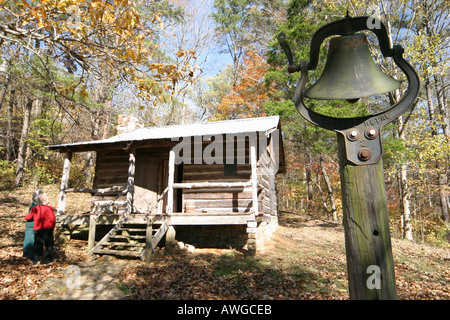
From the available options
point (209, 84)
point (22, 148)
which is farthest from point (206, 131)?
point (209, 84)

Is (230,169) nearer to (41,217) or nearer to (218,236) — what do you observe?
(218,236)

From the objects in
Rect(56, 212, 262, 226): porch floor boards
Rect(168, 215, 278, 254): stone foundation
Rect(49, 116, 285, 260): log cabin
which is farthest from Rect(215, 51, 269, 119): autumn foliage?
Rect(56, 212, 262, 226): porch floor boards

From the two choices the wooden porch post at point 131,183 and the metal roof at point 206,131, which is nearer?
the metal roof at point 206,131

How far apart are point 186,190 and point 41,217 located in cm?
511

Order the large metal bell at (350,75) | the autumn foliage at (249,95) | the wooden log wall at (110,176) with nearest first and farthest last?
the large metal bell at (350,75) < the wooden log wall at (110,176) < the autumn foliage at (249,95)

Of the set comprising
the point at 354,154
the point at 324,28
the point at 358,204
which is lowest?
the point at 358,204

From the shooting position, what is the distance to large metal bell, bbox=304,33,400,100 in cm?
226

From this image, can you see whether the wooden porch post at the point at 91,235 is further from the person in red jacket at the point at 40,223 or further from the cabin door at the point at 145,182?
the cabin door at the point at 145,182

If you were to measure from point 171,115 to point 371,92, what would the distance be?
1001 inches

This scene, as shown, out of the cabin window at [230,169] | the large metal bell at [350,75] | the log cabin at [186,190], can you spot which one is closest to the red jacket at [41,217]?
the log cabin at [186,190]

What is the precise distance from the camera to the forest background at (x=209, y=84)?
16.7ft

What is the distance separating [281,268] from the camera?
7.64 metres
